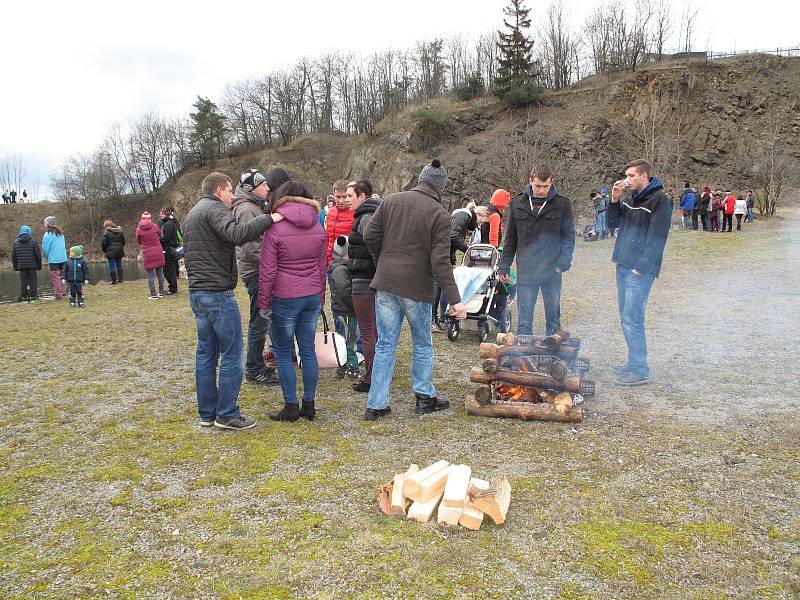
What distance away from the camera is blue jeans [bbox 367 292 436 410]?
484cm

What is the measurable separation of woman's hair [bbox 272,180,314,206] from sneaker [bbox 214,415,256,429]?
1.78 meters

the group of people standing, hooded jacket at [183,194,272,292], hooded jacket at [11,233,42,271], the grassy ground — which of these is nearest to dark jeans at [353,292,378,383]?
the grassy ground

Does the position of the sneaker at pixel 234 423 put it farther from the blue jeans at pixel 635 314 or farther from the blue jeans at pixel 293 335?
the blue jeans at pixel 635 314

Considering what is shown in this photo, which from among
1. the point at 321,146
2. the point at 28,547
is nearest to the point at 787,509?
the point at 28,547

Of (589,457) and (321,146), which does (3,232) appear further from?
(589,457)

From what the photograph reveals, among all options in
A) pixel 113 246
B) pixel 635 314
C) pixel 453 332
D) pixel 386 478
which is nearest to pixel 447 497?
pixel 386 478

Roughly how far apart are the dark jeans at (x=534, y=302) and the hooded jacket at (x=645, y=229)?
779 millimetres

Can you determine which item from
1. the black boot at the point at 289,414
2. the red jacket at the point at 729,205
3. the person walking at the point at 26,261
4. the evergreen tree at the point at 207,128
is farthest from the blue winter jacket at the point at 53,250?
the evergreen tree at the point at 207,128

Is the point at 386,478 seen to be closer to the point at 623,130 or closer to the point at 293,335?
the point at 293,335

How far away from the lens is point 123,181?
211 feet

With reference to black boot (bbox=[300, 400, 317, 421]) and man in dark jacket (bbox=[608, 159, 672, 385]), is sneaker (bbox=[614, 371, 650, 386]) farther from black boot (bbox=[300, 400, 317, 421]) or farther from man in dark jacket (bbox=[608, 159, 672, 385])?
black boot (bbox=[300, 400, 317, 421])

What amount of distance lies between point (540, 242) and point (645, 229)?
3.43 feet

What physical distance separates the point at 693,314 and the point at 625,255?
3.89 m

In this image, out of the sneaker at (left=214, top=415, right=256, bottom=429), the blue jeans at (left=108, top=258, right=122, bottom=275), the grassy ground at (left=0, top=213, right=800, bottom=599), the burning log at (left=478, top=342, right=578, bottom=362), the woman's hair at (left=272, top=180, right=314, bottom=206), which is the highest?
the woman's hair at (left=272, top=180, right=314, bottom=206)
